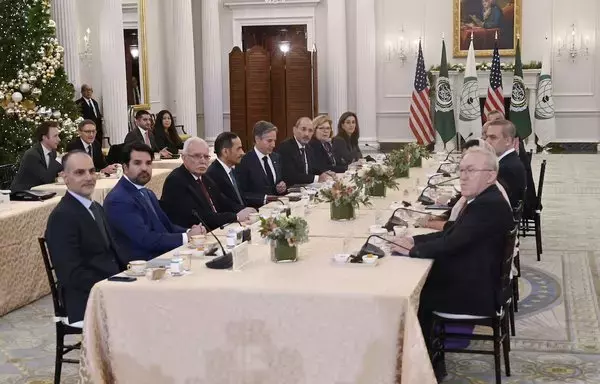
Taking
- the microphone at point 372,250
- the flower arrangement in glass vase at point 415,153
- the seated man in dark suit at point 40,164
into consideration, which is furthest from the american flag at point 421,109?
the microphone at point 372,250

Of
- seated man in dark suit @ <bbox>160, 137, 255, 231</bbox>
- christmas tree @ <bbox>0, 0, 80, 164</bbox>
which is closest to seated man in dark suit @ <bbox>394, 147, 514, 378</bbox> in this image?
seated man in dark suit @ <bbox>160, 137, 255, 231</bbox>

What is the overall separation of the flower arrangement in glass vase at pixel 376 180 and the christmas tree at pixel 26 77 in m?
5.36

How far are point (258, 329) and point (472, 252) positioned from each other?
120 cm

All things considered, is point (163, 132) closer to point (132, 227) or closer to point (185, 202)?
point (185, 202)

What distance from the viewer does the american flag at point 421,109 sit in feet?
53.6

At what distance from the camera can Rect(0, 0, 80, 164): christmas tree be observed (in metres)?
10.8

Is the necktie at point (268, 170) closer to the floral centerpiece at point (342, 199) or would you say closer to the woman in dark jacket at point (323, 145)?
the woman in dark jacket at point (323, 145)

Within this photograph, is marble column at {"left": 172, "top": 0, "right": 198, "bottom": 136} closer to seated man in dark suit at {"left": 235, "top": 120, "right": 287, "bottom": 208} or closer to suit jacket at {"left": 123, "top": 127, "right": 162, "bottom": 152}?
suit jacket at {"left": 123, "top": 127, "right": 162, "bottom": 152}

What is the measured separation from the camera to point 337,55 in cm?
1762

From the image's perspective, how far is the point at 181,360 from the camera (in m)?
4.06

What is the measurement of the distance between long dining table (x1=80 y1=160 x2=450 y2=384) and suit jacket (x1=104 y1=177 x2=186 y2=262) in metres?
1.07

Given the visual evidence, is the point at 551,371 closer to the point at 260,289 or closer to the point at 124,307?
the point at 260,289

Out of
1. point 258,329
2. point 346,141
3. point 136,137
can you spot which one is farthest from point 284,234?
point 136,137

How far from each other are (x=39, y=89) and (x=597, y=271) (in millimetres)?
7044
